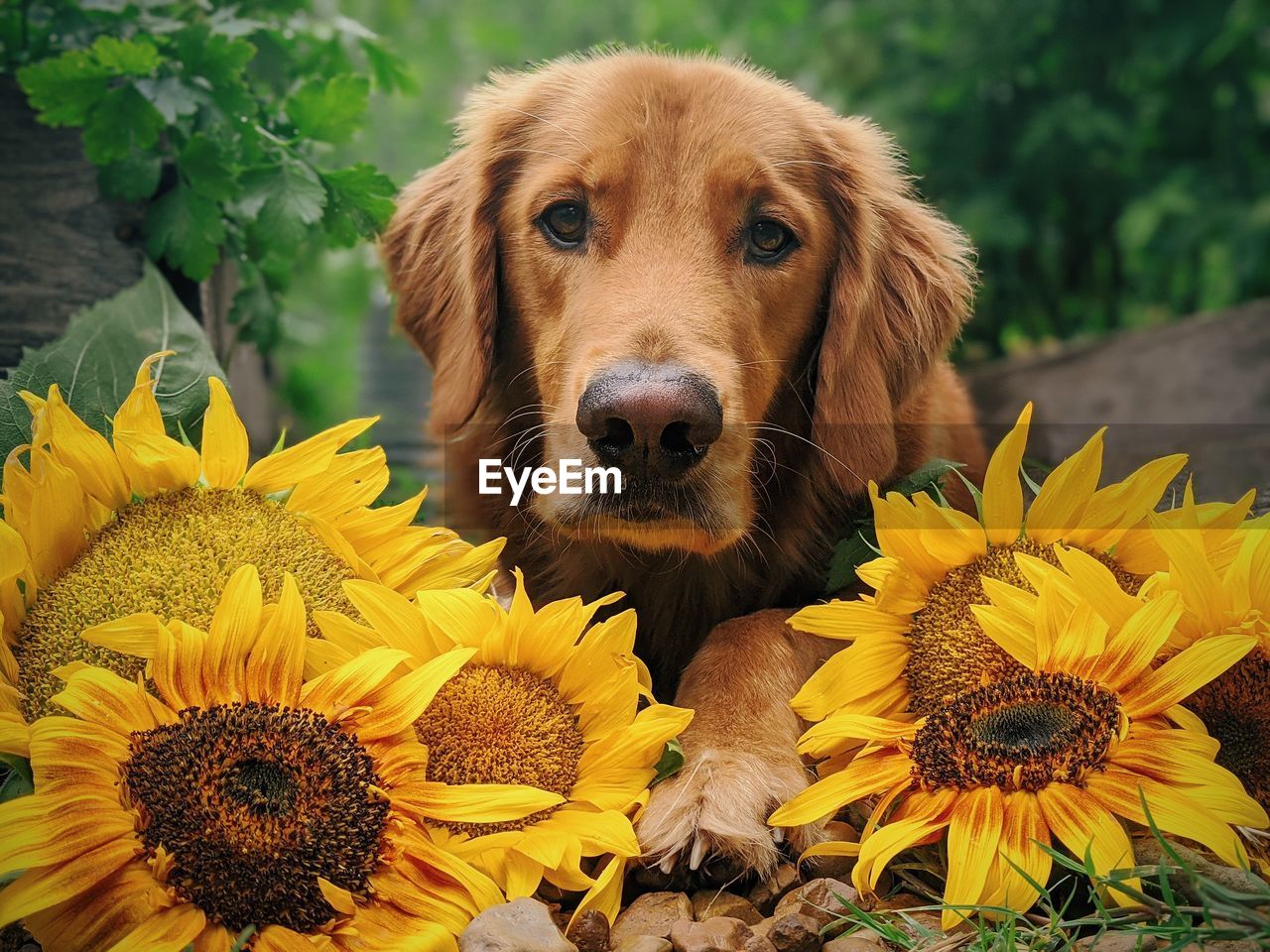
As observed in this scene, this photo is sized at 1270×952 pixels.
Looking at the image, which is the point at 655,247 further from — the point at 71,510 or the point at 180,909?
the point at 180,909

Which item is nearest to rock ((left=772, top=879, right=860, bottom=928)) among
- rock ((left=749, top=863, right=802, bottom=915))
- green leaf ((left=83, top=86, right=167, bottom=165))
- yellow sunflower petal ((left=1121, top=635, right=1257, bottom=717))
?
rock ((left=749, top=863, right=802, bottom=915))

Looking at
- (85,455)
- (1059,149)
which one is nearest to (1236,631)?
(85,455)

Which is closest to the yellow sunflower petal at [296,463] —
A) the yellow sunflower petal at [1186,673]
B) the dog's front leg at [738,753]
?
the dog's front leg at [738,753]

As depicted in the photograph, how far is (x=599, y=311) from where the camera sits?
6.78 feet

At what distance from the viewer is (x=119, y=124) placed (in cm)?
241

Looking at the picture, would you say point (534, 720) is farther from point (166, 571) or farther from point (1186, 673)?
point (1186, 673)

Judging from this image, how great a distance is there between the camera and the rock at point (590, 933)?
57.9 inches

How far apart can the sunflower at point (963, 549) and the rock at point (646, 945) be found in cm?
43

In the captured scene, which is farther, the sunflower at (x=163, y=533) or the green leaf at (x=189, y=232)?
the green leaf at (x=189, y=232)

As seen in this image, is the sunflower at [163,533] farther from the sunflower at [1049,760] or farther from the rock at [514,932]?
the sunflower at [1049,760]

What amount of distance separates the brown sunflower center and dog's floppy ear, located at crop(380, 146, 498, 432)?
1490 mm

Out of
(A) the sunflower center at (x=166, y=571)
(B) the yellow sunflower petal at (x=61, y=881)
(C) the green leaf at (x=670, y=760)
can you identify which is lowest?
(C) the green leaf at (x=670, y=760)

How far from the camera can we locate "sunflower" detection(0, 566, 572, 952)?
1343 millimetres

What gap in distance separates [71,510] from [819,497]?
54.5 inches
